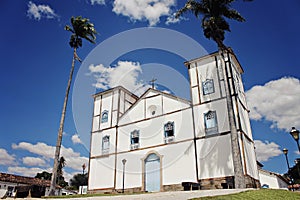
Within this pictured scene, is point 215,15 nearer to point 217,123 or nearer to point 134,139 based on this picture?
point 217,123

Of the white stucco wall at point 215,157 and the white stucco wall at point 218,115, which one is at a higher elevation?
the white stucco wall at point 218,115

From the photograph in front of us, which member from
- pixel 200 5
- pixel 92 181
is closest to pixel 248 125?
pixel 200 5

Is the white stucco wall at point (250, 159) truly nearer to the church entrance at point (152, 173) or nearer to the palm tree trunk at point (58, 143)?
the church entrance at point (152, 173)

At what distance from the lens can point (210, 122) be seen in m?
18.2

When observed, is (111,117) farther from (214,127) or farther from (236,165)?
(236,165)

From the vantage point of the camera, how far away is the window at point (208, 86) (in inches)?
754

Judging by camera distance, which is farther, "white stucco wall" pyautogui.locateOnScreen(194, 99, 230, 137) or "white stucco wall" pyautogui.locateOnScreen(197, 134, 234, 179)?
"white stucco wall" pyautogui.locateOnScreen(194, 99, 230, 137)

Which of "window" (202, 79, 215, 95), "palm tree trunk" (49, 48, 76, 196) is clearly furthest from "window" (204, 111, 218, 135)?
"palm tree trunk" (49, 48, 76, 196)

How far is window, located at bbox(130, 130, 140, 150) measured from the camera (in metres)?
21.4

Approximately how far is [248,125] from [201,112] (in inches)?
151

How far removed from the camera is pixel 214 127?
705 inches

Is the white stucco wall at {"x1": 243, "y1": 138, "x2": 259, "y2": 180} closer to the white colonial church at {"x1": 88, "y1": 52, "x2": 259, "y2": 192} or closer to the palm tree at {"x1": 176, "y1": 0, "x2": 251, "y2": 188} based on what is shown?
the white colonial church at {"x1": 88, "y1": 52, "x2": 259, "y2": 192}

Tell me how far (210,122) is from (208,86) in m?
2.85

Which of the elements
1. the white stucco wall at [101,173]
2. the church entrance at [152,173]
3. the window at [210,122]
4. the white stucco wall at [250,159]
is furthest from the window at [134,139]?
the white stucco wall at [250,159]
